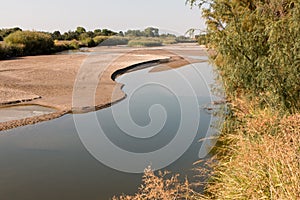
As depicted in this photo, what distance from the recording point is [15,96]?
15172mm

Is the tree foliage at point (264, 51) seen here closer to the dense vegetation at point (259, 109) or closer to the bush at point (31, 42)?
the dense vegetation at point (259, 109)

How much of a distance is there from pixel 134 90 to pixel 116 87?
3.40 feet

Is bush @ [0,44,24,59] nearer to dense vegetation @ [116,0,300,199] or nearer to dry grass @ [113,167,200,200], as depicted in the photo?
dense vegetation @ [116,0,300,199]

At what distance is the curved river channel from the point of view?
6.79 metres

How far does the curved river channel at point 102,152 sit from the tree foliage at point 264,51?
2.40 m

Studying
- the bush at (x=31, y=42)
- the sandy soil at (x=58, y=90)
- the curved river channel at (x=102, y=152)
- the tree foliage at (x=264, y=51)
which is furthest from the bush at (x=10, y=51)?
the tree foliage at (x=264, y=51)

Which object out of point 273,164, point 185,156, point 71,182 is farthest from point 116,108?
point 273,164

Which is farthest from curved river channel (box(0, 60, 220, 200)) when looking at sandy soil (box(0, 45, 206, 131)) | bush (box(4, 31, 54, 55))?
bush (box(4, 31, 54, 55))

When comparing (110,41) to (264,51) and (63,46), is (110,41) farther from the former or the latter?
(264,51)

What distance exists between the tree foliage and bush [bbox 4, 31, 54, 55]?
121 feet

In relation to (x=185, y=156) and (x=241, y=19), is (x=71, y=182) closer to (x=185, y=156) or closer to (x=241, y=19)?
(x=185, y=156)

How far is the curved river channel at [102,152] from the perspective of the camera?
679 cm

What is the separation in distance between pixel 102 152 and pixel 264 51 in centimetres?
478

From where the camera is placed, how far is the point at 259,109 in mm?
6883
